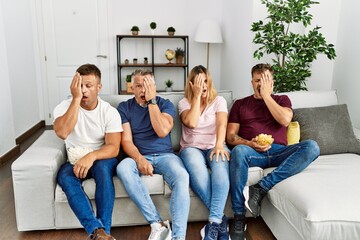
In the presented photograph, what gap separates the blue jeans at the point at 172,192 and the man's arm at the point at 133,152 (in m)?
0.04

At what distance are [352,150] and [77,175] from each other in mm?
1967

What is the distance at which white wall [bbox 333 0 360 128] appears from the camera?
324 cm

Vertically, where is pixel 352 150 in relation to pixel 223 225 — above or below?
above

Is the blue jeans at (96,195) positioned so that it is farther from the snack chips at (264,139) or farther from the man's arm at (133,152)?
the snack chips at (264,139)

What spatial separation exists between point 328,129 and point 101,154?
5.44 feet

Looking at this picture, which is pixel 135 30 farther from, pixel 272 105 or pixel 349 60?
pixel 272 105

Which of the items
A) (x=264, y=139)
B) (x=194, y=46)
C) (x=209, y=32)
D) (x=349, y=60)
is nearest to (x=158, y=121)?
(x=264, y=139)

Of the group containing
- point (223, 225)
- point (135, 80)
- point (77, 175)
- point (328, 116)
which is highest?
point (135, 80)

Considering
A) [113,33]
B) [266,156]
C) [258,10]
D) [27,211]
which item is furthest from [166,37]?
[27,211]

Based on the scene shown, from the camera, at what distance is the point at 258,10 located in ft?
11.5

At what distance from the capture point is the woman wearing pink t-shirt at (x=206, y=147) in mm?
2055

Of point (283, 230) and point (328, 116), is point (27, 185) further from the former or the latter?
point (328, 116)

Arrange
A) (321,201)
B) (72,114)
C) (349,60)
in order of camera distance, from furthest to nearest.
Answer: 1. (349,60)
2. (72,114)
3. (321,201)

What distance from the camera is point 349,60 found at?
3.36m
